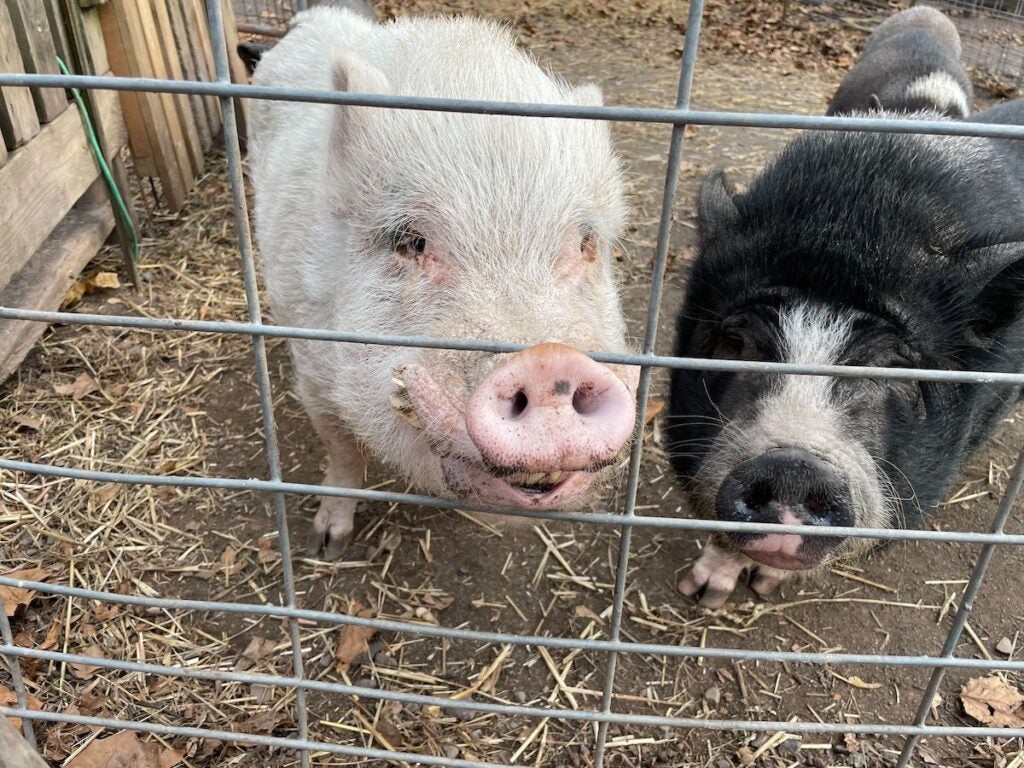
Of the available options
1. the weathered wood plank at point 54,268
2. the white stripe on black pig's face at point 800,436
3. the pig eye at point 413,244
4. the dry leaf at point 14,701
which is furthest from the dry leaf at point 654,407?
the weathered wood plank at point 54,268

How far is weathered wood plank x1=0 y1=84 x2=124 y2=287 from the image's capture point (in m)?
3.62

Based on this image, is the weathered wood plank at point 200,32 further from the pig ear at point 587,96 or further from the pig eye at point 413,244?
the pig eye at point 413,244

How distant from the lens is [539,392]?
1.50 metres

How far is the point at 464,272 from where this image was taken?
2094 mm

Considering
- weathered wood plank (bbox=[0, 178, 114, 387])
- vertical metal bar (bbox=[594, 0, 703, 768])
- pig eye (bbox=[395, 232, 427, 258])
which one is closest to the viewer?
vertical metal bar (bbox=[594, 0, 703, 768])

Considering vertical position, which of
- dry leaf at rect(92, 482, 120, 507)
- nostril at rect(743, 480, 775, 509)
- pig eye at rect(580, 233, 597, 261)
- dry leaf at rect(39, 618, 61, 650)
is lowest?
dry leaf at rect(39, 618, 61, 650)

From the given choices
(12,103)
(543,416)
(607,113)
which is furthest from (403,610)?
(12,103)

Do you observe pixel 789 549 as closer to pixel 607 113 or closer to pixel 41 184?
pixel 607 113

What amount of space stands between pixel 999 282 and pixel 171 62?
16.1 feet

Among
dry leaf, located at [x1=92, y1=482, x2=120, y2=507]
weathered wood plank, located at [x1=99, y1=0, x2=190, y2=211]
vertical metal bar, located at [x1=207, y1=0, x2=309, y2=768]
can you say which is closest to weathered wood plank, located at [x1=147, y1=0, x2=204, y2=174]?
weathered wood plank, located at [x1=99, y1=0, x2=190, y2=211]

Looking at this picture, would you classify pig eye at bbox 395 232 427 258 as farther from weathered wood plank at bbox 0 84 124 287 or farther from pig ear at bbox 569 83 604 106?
weathered wood plank at bbox 0 84 124 287

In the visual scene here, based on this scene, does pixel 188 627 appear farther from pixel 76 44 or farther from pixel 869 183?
pixel 76 44

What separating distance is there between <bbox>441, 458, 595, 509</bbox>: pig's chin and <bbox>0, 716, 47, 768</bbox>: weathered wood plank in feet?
3.20

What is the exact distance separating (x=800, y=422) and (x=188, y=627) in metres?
2.12
